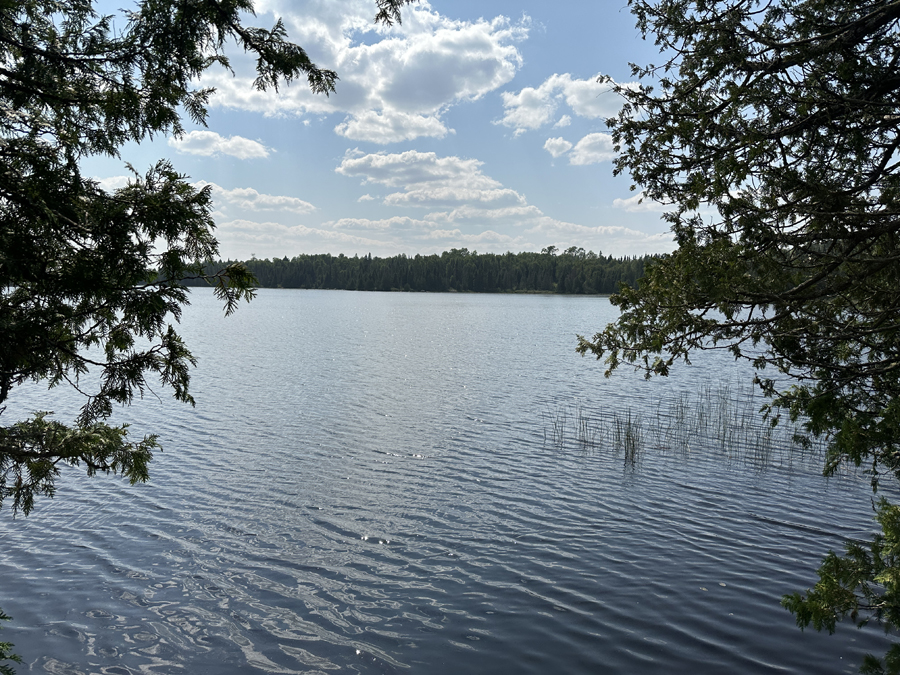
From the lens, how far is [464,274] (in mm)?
175250

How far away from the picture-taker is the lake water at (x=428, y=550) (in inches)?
267

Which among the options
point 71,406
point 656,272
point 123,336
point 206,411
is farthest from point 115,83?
point 71,406

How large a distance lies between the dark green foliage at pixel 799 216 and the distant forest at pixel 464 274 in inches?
6211

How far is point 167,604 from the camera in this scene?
25.1 ft

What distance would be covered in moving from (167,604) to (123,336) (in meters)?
4.22

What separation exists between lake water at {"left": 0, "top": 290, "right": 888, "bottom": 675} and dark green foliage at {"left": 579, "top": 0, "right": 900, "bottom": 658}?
2.83 meters

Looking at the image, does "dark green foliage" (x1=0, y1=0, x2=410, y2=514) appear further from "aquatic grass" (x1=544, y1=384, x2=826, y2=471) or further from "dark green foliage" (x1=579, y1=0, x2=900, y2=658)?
"aquatic grass" (x1=544, y1=384, x2=826, y2=471)

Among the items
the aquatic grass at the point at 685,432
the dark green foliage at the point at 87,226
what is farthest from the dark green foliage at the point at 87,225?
the aquatic grass at the point at 685,432

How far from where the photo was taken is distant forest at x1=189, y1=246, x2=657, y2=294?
545 ft

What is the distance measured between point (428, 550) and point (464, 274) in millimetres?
167392

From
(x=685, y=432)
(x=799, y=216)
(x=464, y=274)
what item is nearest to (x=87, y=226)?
(x=799, y=216)

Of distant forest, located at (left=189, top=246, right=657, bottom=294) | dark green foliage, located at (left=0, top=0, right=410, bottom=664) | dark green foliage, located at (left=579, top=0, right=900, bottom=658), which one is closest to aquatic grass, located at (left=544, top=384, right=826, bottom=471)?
dark green foliage, located at (left=579, top=0, right=900, bottom=658)

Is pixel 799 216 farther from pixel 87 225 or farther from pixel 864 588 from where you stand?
pixel 87 225

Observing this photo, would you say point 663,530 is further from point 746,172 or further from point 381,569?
point 746,172
